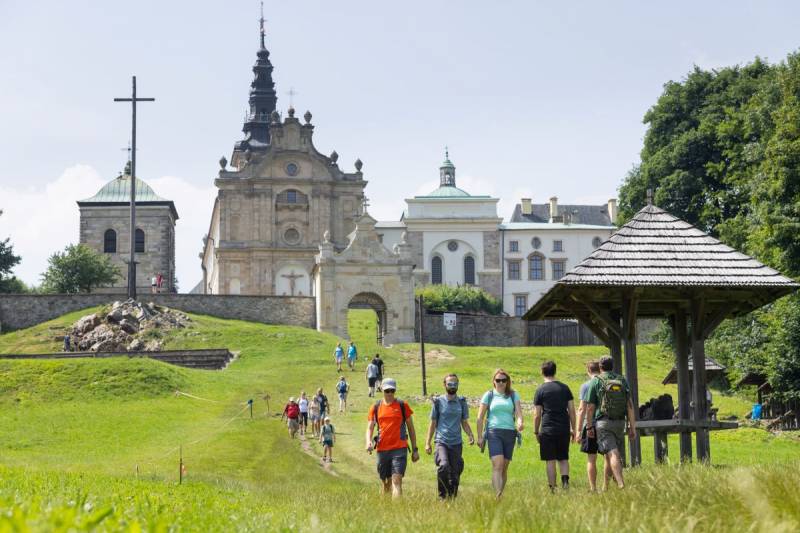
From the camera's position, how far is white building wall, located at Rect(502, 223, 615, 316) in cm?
9325

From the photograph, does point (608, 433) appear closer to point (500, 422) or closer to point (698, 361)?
point (500, 422)

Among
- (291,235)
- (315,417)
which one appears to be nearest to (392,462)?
(315,417)

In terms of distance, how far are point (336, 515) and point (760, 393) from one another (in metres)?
34.0

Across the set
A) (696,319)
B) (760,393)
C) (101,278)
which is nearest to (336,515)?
(696,319)

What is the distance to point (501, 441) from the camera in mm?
15578

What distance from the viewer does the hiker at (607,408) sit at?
50.5 feet

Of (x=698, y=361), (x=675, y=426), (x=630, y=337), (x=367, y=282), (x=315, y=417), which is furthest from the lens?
(x=367, y=282)

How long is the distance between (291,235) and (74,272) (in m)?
16.1

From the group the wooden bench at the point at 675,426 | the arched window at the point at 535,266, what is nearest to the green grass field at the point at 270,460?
the wooden bench at the point at 675,426

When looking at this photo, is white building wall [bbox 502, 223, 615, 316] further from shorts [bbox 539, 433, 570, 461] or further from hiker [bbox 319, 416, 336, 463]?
shorts [bbox 539, 433, 570, 461]

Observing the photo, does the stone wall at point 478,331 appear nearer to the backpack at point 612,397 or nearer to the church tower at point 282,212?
the church tower at point 282,212

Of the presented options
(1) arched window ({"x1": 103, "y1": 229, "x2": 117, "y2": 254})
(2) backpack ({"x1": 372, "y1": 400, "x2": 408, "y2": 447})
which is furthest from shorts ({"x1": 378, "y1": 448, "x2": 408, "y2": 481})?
(1) arched window ({"x1": 103, "y1": 229, "x2": 117, "y2": 254})

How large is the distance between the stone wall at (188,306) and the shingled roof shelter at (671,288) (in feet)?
158

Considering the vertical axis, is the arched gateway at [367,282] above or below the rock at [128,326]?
above
